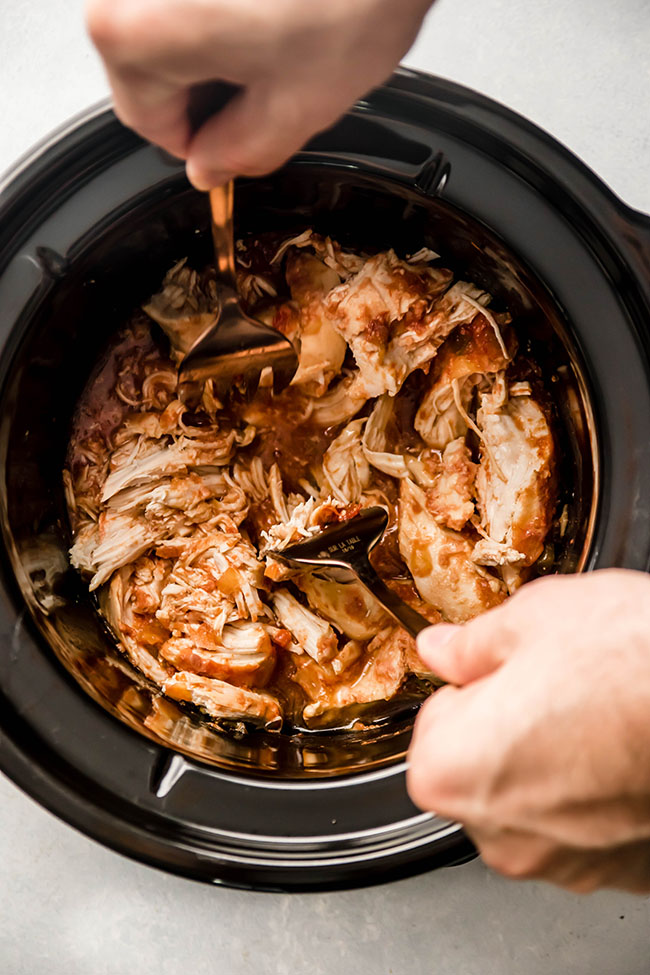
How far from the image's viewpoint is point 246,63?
62cm

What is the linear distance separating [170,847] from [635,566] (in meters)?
0.76

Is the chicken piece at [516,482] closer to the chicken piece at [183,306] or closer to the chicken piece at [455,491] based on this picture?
the chicken piece at [455,491]

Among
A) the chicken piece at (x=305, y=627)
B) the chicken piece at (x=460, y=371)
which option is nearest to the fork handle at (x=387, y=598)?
the chicken piece at (x=305, y=627)

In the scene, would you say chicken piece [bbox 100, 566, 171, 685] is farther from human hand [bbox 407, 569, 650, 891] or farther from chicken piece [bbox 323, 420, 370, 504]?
human hand [bbox 407, 569, 650, 891]

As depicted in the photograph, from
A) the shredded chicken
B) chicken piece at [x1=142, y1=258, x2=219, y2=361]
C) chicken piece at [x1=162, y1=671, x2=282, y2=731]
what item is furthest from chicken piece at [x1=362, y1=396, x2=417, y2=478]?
chicken piece at [x1=162, y1=671, x2=282, y2=731]

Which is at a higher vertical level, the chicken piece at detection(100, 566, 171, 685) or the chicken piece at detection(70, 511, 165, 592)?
the chicken piece at detection(70, 511, 165, 592)

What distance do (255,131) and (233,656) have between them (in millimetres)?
867

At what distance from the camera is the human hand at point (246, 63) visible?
0.57 metres

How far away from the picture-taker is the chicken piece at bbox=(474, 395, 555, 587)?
48.4 inches

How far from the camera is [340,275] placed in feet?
4.23

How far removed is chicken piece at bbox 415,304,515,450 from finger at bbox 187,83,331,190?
62 centimetres

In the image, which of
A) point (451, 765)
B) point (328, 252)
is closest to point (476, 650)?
point (451, 765)

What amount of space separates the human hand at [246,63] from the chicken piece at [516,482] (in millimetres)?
670

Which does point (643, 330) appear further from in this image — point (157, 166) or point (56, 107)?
point (56, 107)
